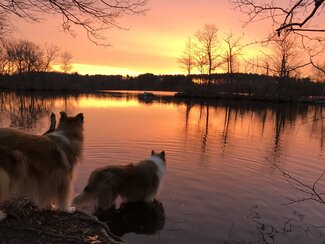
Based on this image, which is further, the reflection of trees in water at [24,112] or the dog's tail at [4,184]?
the reflection of trees in water at [24,112]

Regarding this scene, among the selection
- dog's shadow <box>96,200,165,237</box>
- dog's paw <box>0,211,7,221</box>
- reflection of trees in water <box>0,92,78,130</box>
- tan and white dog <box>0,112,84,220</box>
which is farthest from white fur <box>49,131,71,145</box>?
reflection of trees in water <box>0,92,78,130</box>

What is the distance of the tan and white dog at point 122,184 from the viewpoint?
8.02 metres

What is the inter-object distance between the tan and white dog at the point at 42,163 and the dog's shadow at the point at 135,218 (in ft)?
5.63

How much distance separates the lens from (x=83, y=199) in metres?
7.94

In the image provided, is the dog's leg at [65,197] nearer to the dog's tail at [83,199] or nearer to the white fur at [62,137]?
the white fur at [62,137]

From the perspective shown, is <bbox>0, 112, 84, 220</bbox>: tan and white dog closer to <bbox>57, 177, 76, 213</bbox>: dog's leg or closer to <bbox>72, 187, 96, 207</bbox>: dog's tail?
<bbox>57, 177, 76, 213</bbox>: dog's leg

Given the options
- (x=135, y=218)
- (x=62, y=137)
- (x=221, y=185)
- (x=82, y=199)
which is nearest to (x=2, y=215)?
(x=62, y=137)

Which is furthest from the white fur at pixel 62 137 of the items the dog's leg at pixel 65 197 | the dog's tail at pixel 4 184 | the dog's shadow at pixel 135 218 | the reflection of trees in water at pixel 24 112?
the reflection of trees in water at pixel 24 112

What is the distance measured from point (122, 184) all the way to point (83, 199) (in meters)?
1.02

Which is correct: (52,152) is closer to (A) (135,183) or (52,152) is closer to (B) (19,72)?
(A) (135,183)

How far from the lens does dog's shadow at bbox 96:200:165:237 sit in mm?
7824

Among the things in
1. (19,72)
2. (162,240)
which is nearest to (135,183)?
(162,240)

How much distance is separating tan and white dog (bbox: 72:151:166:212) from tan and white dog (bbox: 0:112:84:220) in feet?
4.99

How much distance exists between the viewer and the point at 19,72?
358ft
